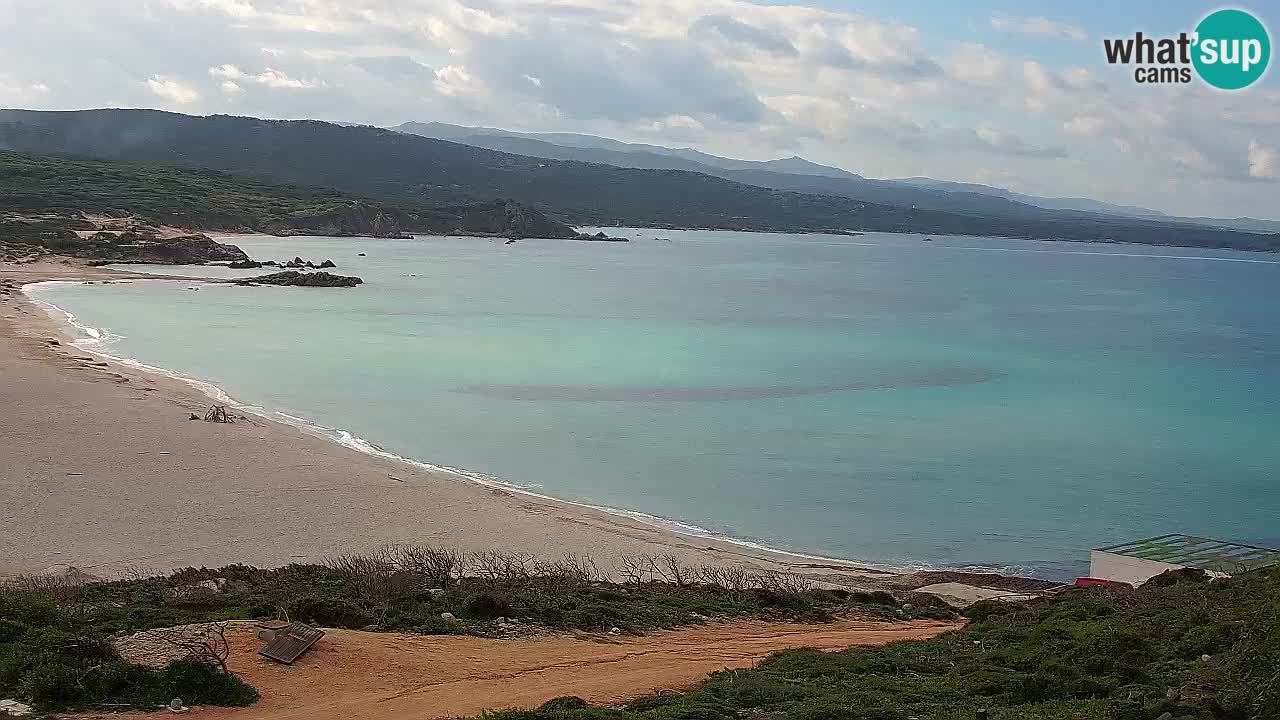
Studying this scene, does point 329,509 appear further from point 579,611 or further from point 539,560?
point 579,611

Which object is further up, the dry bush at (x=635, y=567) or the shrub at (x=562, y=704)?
the shrub at (x=562, y=704)

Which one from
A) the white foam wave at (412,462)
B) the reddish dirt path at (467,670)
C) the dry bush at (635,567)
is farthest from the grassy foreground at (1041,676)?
the white foam wave at (412,462)

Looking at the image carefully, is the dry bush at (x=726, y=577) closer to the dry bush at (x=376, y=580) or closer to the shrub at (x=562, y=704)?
the dry bush at (x=376, y=580)

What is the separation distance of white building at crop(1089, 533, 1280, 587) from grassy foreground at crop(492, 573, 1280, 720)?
4.59 m

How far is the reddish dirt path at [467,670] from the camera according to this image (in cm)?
870

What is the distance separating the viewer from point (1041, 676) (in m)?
8.86

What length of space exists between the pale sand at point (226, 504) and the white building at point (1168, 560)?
349 cm

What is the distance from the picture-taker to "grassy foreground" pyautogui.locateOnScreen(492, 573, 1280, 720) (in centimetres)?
764

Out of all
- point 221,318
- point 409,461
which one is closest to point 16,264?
point 221,318

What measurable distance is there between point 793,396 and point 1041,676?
87.7 feet

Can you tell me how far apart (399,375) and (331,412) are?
24.2 feet

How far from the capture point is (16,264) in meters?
61.8

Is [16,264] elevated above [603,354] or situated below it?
above

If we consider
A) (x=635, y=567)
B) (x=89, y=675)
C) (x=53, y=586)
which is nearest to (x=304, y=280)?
(x=635, y=567)
